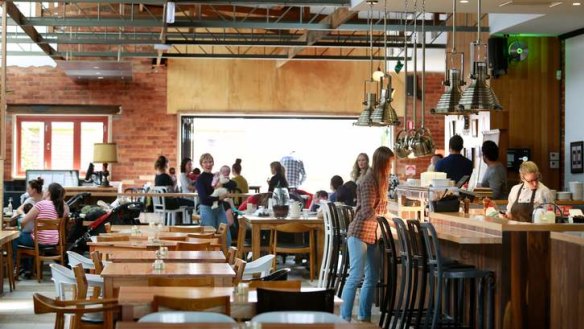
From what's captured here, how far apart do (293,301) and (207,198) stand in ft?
28.2

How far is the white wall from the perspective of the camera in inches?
612

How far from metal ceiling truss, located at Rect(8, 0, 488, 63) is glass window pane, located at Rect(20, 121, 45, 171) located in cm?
193

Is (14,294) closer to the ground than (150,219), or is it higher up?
Answer: closer to the ground

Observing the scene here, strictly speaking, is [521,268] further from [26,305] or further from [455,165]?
[26,305]

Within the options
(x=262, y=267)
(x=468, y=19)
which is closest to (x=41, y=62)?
(x=468, y=19)

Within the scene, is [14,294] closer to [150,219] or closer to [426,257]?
[150,219]

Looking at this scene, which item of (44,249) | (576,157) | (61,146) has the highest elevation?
(61,146)

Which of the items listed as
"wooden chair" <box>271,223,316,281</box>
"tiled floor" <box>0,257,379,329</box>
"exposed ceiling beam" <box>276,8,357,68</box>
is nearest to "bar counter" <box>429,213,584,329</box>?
"tiled floor" <box>0,257,379,329</box>

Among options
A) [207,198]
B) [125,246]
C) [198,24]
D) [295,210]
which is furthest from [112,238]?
[198,24]

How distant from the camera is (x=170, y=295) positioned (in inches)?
229

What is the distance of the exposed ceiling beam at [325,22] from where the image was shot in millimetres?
15534

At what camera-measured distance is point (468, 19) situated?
17.2m

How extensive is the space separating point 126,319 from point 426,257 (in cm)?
326

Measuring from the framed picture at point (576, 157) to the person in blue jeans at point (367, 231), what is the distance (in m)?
6.66
